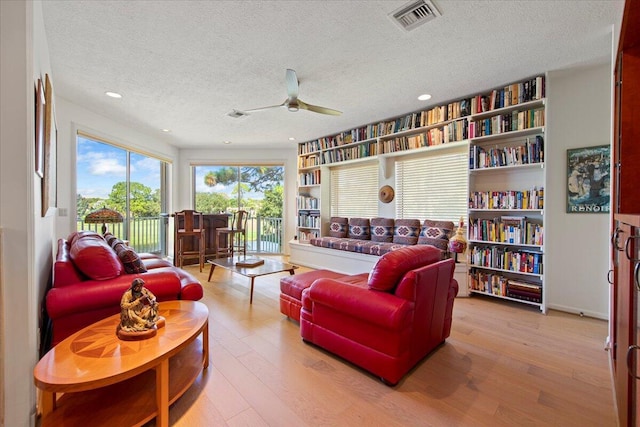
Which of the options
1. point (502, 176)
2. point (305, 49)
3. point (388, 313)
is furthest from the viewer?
point (502, 176)

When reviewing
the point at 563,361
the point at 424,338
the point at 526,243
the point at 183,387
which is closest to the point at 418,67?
the point at 526,243

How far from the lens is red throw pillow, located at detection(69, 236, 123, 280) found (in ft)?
6.36

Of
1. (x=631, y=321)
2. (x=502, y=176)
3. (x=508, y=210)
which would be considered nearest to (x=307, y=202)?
(x=502, y=176)

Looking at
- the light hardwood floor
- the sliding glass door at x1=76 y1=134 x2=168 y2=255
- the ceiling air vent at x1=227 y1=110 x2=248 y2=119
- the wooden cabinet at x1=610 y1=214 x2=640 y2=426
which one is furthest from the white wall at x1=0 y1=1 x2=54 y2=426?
the sliding glass door at x1=76 y1=134 x2=168 y2=255

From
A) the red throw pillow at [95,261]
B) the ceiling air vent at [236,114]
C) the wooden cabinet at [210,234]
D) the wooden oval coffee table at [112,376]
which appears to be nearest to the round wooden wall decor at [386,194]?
the ceiling air vent at [236,114]

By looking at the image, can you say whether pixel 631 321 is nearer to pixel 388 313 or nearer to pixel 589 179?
pixel 388 313

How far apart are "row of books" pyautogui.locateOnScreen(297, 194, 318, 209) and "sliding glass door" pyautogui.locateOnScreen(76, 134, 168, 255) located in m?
2.99

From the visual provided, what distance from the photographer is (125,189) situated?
195 inches

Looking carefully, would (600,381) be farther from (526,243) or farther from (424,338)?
(526,243)

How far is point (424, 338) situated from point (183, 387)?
160cm

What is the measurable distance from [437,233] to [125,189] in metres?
5.33

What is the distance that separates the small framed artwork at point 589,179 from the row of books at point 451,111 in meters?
0.76

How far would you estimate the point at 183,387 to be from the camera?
1586 millimetres

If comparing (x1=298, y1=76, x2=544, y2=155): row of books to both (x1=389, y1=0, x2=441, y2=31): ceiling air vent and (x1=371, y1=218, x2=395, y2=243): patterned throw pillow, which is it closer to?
(x1=371, y1=218, x2=395, y2=243): patterned throw pillow
